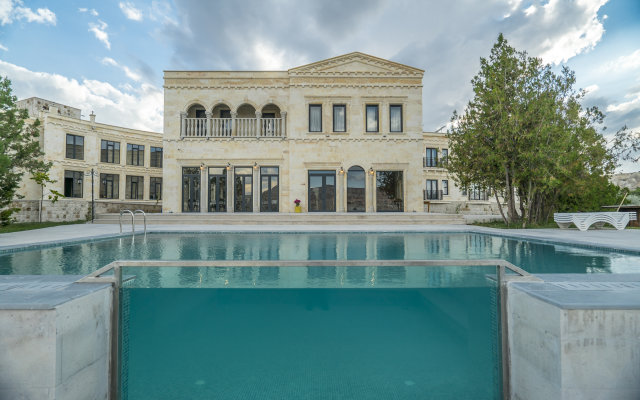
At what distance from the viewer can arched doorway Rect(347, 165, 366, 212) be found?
18359 mm

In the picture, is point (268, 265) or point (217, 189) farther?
point (217, 189)

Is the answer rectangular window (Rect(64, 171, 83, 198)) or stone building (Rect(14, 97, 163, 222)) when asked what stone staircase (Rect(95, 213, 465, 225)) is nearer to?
stone building (Rect(14, 97, 163, 222))

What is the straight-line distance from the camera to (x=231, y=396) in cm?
352

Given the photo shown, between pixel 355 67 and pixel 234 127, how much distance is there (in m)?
8.20

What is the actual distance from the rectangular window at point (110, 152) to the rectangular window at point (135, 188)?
1638 mm

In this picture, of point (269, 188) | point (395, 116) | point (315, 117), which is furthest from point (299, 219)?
point (395, 116)

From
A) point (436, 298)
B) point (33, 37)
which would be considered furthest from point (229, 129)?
point (436, 298)

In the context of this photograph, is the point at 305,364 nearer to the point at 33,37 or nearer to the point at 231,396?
the point at 231,396

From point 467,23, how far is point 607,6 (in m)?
8.56

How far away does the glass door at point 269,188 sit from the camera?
1839 centimetres

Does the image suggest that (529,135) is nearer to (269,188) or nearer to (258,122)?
(269,188)

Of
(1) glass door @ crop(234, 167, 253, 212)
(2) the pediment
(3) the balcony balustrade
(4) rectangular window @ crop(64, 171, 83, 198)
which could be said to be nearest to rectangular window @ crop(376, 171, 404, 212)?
(2) the pediment

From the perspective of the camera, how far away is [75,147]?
2120 centimetres

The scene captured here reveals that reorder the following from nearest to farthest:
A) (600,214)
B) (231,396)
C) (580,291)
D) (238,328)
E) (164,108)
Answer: (580,291), (231,396), (238,328), (600,214), (164,108)
